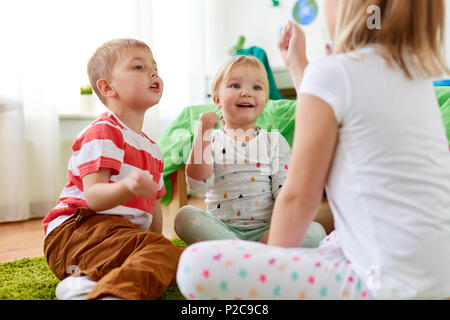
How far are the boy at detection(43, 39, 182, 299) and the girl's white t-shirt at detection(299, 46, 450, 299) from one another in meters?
0.37

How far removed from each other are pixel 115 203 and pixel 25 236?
109 cm

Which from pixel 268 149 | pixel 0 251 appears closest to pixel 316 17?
pixel 268 149

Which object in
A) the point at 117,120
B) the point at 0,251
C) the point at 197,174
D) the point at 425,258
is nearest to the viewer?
the point at 425,258

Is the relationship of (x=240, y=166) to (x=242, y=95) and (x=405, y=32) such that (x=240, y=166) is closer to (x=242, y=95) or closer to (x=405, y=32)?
(x=242, y=95)

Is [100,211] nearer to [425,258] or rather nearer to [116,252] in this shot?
[116,252]

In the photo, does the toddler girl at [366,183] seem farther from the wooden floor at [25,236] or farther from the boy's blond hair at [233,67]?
the wooden floor at [25,236]

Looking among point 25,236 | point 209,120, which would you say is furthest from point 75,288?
point 25,236

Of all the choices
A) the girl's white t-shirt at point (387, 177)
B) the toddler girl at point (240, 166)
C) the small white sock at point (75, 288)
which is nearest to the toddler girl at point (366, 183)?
the girl's white t-shirt at point (387, 177)

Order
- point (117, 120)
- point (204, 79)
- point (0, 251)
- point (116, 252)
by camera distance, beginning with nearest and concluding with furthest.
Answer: point (116, 252)
point (117, 120)
point (0, 251)
point (204, 79)

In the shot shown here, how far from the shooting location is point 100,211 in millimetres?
1126

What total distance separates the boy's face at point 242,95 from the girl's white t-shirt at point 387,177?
0.66 meters

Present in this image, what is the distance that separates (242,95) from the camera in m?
1.40

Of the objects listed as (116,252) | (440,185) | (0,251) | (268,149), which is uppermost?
(440,185)
